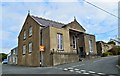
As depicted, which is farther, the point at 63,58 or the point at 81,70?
the point at 63,58

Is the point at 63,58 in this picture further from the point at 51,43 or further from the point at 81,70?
the point at 81,70

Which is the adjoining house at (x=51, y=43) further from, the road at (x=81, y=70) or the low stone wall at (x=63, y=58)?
the road at (x=81, y=70)

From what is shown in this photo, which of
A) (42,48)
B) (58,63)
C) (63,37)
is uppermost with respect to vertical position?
(63,37)

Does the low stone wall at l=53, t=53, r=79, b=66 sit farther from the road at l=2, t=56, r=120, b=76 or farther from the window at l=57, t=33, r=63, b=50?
the road at l=2, t=56, r=120, b=76

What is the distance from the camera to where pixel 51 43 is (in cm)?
2497

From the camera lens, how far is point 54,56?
23406mm

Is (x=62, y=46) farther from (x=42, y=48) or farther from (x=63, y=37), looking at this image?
(x=42, y=48)

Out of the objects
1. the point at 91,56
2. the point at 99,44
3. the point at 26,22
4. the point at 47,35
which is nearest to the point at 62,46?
the point at 47,35

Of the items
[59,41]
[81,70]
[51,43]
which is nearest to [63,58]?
[51,43]

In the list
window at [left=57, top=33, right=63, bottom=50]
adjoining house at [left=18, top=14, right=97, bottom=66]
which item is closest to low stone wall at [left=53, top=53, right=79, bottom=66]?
adjoining house at [left=18, top=14, right=97, bottom=66]

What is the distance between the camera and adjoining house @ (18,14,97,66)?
81.4 ft

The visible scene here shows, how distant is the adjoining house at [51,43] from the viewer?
24.8 meters

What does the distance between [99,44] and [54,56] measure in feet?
52.4

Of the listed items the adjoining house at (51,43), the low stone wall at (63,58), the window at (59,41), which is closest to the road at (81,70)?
the low stone wall at (63,58)
